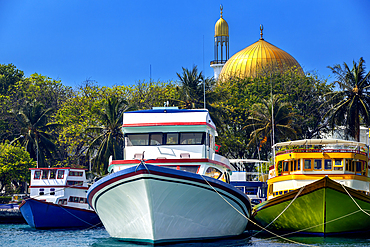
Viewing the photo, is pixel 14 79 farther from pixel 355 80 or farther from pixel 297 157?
pixel 297 157

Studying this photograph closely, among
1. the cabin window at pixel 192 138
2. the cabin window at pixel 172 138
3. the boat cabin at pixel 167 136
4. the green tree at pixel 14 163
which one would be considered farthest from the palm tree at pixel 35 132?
the cabin window at pixel 192 138

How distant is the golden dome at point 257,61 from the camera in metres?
63.8

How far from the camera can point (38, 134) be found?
54562mm

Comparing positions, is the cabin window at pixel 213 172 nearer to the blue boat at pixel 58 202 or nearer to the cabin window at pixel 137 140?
the cabin window at pixel 137 140

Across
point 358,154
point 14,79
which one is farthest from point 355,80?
point 14,79

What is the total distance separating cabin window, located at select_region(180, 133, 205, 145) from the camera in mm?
25578

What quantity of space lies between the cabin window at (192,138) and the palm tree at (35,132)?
30455 mm

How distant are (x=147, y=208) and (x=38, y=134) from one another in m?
35.9

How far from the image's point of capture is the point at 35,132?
5462 cm

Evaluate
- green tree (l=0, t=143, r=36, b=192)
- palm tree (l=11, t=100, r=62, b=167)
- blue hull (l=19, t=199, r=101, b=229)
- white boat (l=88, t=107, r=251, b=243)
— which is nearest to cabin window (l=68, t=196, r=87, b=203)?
blue hull (l=19, t=199, r=101, b=229)

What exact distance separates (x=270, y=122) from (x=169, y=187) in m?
31.7

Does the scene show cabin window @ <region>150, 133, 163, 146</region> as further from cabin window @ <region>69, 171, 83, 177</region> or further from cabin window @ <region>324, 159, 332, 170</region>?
cabin window @ <region>69, 171, 83, 177</region>

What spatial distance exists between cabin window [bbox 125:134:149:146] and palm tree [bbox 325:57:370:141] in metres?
26.1

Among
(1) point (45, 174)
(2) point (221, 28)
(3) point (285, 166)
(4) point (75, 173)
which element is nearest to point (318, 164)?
(3) point (285, 166)
